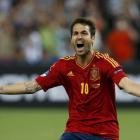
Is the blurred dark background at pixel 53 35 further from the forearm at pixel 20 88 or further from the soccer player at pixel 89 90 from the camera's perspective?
the soccer player at pixel 89 90

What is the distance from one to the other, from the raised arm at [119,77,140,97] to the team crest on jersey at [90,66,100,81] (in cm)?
39

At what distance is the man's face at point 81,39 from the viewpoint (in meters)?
8.16

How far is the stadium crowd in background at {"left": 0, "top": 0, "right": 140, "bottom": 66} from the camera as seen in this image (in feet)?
58.0

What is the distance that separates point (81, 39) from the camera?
816 centimetres

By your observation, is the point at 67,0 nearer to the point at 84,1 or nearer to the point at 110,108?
the point at 84,1

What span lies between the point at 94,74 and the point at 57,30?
9.89 meters

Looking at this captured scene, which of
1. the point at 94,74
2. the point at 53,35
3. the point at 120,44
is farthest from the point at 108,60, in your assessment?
the point at 53,35

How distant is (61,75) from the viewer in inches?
332

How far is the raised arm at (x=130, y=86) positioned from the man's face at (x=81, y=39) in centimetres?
61

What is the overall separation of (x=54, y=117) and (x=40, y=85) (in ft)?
26.0

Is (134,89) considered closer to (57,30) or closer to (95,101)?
(95,101)

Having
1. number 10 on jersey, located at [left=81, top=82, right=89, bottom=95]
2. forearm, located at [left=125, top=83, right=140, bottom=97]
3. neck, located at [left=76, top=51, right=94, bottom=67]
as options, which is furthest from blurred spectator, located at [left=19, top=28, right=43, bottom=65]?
forearm, located at [left=125, top=83, right=140, bottom=97]

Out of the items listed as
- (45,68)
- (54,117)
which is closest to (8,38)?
(45,68)

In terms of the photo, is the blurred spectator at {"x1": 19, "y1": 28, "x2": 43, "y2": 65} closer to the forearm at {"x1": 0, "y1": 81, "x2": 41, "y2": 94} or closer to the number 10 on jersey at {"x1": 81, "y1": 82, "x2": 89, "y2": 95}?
the forearm at {"x1": 0, "y1": 81, "x2": 41, "y2": 94}
